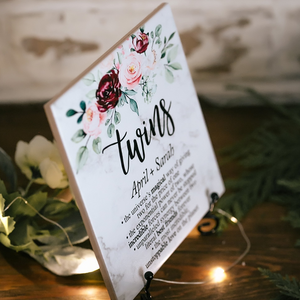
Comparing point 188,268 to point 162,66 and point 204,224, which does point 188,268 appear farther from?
point 162,66

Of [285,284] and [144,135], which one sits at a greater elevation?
[144,135]

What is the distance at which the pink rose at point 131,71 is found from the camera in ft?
1.58

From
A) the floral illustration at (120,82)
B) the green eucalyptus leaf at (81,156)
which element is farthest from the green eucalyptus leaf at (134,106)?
the green eucalyptus leaf at (81,156)

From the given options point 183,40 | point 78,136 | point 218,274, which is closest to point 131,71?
point 78,136

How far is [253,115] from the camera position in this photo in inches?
39.6

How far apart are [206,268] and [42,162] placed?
0.34 meters

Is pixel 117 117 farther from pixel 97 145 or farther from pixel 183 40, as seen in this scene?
pixel 183 40

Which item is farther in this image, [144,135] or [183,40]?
[183,40]

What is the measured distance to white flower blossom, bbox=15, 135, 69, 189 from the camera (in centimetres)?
57

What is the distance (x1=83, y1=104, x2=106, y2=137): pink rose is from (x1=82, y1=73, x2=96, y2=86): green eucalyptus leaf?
3 centimetres

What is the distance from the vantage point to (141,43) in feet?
1.67

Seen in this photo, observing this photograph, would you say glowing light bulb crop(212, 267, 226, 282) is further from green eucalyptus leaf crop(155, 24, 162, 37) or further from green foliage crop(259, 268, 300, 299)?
green eucalyptus leaf crop(155, 24, 162, 37)

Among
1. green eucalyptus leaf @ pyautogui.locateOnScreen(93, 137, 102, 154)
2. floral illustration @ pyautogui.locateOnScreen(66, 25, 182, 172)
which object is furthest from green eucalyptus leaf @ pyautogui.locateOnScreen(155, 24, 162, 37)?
green eucalyptus leaf @ pyautogui.locateOnScreen(93, 137, 102, 154)

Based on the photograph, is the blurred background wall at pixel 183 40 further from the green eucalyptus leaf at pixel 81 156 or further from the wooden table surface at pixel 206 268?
the green eucalyptus leaf at pixel 81 156
